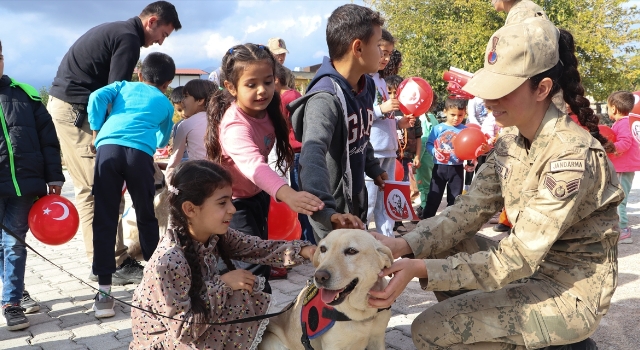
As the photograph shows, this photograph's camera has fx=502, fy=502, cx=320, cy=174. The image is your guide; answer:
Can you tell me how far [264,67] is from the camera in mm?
3326

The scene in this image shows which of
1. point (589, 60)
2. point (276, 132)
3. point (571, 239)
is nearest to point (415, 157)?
point (276, 132)

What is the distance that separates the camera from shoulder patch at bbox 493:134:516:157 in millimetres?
2939

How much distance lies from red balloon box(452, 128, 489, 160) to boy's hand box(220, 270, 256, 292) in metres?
4.35

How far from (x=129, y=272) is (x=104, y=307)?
1.01 metres

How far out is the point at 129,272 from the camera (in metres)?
5.43

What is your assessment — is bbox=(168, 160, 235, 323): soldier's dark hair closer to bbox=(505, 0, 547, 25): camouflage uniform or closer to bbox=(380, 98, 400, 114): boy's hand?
bbox=(505, 0, 547, 25): camouflage uniform

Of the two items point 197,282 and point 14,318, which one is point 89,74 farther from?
point 197,282

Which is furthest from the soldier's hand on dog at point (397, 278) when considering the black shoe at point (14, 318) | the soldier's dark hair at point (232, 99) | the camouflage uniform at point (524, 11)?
the black shoe at point (14, 318)

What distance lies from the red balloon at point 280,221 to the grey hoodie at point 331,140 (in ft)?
3.35

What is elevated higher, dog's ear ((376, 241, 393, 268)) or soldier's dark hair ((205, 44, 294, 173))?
soldier's dark hair ((205, 44, 294, 173))

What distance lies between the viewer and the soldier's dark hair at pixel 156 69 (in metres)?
5.10

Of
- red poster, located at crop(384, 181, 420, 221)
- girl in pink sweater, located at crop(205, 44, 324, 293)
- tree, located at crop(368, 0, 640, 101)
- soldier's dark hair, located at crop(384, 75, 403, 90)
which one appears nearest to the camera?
girl in pink sweater, located at crop(205, 44, 324, 293)

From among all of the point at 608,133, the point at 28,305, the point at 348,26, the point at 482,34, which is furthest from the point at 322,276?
the point at 482,34

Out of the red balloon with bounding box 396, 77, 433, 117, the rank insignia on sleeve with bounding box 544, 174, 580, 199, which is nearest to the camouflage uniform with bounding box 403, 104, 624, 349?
the rank insignia on sleeve with bounding box 544, 174, 580, 199
